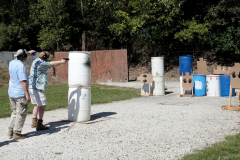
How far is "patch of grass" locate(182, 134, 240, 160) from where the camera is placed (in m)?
→ 5.18

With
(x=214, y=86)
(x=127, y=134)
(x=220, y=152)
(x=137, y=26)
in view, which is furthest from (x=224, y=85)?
(x=137, y=26)

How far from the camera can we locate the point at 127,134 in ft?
23.5

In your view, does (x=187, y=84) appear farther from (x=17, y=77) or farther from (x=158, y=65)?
(x=17, y=77)

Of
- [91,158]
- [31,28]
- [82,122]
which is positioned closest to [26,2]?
[31,28]

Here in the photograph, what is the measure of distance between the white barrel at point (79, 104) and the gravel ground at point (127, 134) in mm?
247

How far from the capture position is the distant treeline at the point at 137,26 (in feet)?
81.6

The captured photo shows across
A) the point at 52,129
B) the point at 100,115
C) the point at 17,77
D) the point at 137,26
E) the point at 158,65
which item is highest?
the point at 137,26

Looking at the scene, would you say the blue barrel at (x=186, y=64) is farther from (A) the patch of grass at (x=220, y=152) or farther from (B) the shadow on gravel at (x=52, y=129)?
(A) the patch of grass at (x=220, y=152)

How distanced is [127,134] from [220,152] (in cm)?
230

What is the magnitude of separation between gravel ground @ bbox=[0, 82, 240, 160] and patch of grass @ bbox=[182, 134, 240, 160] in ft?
0.89

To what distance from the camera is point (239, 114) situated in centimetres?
958

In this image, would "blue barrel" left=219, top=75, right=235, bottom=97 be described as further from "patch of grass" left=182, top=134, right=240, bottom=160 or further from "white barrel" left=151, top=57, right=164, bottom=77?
"patch of grass" left=182, top=134, right=240, bottom=160

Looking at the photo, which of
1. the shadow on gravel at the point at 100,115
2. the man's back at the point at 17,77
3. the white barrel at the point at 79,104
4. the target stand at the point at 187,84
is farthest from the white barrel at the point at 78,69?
the target stand at the point at 187,84

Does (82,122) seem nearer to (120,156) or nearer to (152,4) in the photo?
(120,156)
